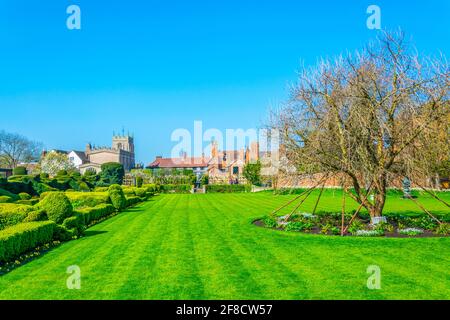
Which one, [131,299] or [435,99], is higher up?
[435,99]

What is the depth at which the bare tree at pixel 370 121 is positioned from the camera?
13555 mm

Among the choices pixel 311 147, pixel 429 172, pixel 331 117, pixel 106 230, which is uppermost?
pixel 331 117

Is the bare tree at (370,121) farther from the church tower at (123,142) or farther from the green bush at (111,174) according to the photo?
the church tower at (123,142)

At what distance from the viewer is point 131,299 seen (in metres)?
7.23

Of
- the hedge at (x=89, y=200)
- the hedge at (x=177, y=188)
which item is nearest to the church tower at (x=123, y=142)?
the hedge at (x=177, y=188)

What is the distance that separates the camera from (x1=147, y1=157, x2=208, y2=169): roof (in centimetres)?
10094

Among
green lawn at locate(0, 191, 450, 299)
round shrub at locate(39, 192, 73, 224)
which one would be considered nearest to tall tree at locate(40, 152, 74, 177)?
round shrub at locate(39, 192, 73, 224)

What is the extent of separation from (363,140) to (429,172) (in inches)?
124

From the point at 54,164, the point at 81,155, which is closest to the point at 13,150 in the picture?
the point at 54,164

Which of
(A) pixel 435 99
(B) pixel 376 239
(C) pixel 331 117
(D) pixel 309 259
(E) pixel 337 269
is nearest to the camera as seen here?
(E) pixel 337 269

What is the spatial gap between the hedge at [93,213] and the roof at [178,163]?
75.6 m
